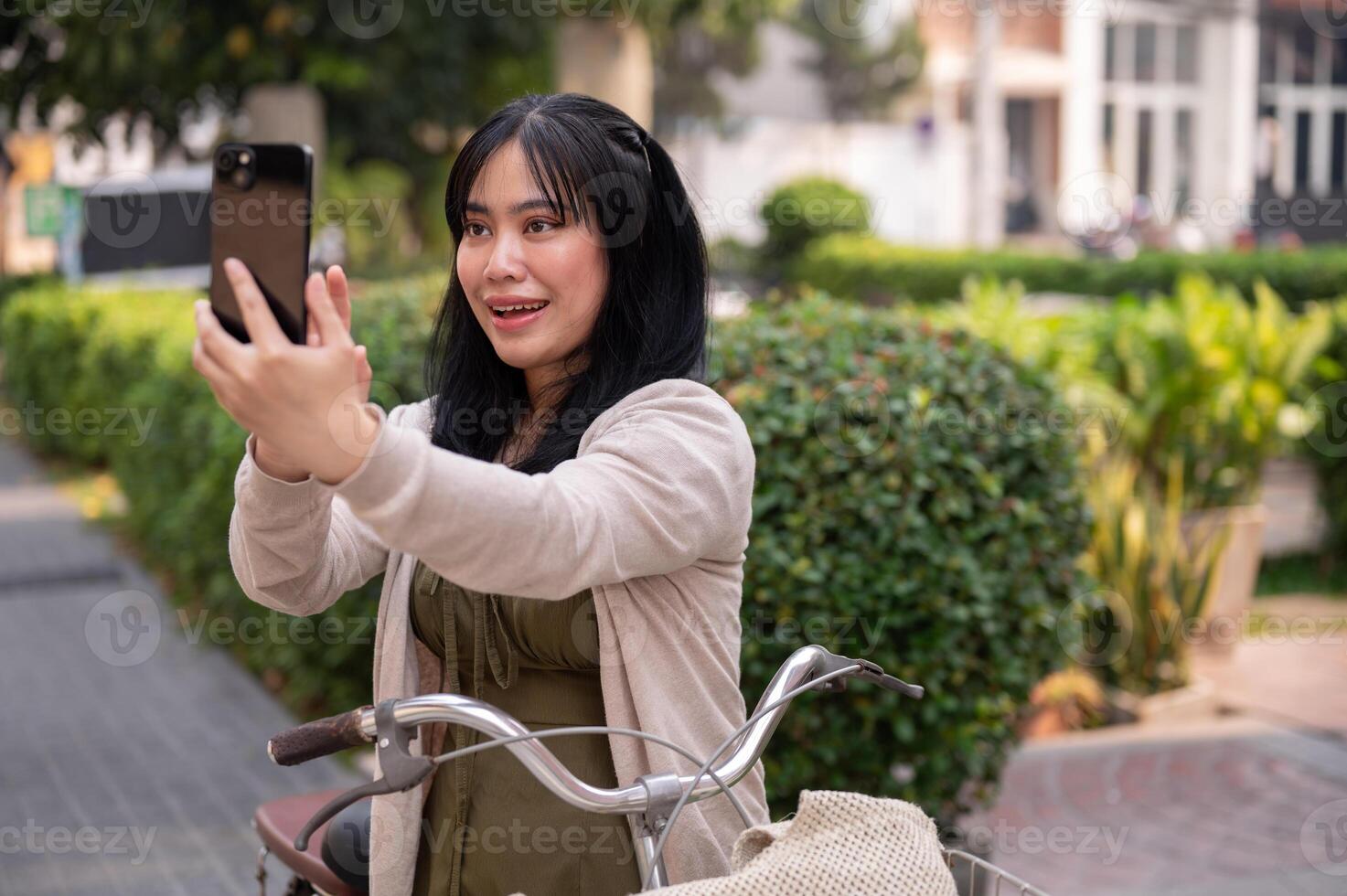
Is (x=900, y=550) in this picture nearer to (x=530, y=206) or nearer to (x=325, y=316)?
(x=530, y=206)

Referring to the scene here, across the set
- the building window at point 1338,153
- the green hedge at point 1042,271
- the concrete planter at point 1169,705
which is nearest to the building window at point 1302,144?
the building window at point 1338,153

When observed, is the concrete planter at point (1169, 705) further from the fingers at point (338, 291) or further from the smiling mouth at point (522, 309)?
the fingers at point (338, 291)

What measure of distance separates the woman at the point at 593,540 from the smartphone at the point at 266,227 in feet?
0.93

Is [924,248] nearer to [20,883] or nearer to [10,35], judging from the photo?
[10,35]

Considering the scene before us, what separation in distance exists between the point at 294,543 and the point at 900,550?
2274 mm

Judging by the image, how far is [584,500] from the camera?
173 cm

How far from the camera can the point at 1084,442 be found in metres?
6.02

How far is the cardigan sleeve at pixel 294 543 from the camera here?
1836 millimetres

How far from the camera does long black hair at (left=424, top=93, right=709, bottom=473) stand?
2.07m

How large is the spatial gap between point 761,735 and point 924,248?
695 inches

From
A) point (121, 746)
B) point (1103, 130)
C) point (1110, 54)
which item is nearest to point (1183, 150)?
point (1103, 130)

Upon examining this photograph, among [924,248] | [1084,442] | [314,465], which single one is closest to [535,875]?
[314,465]

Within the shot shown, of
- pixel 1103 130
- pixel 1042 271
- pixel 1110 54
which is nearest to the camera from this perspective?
pixel 1042 271

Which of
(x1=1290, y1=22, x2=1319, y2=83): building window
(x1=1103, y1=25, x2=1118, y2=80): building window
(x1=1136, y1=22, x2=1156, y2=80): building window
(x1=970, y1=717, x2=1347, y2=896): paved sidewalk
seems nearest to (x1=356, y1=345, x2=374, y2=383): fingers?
(x1=970, y1=717, x2=1347, y2=896): paved sidewalk
